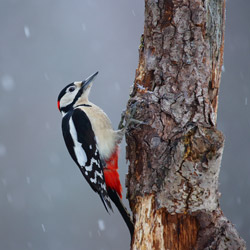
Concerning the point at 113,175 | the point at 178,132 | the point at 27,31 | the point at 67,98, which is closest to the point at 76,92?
the point at 67,98

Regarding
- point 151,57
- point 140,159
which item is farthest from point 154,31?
point 140,159

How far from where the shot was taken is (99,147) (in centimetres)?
338

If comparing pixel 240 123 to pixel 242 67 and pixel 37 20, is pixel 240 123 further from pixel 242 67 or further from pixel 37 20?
pixel 37 20

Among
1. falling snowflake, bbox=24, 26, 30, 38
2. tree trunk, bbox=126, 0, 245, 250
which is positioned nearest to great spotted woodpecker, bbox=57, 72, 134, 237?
tree trunk, bbox=126, 0, 245, 250

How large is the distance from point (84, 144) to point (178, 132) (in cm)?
96

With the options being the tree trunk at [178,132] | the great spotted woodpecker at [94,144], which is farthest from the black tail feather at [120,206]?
the tree trunk at [178,132]

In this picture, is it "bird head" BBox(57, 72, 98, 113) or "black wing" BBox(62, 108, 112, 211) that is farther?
"bird head" BBox(57, 72, 98, 113)

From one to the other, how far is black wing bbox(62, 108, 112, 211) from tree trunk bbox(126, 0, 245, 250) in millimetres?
480

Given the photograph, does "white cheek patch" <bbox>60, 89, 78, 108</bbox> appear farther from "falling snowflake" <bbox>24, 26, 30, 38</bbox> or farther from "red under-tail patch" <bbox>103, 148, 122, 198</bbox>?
"falling snowflake" <bbox>24, 26, 30, 38</bbox>

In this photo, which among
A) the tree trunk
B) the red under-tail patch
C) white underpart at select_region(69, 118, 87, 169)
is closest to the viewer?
the tree trunk

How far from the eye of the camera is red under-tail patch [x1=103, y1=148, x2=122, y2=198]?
10.7ft

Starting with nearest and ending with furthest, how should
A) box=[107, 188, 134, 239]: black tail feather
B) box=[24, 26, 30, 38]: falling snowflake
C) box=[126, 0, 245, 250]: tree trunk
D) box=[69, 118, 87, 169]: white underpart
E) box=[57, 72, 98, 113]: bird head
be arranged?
1. box=[126, 0, 245, 250]: tree trunk
2. box=[107, 188, 134, 239]: black tail feather
3. box=[69, 118, 87, 169]: white underpart
4. box=[57, 72, 98, 113]: bird head
5. box=[24, 26, 30, 38]: falling snowflake

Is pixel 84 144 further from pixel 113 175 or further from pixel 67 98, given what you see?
pixel 67 98

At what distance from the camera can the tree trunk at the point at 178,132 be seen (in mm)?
2553
